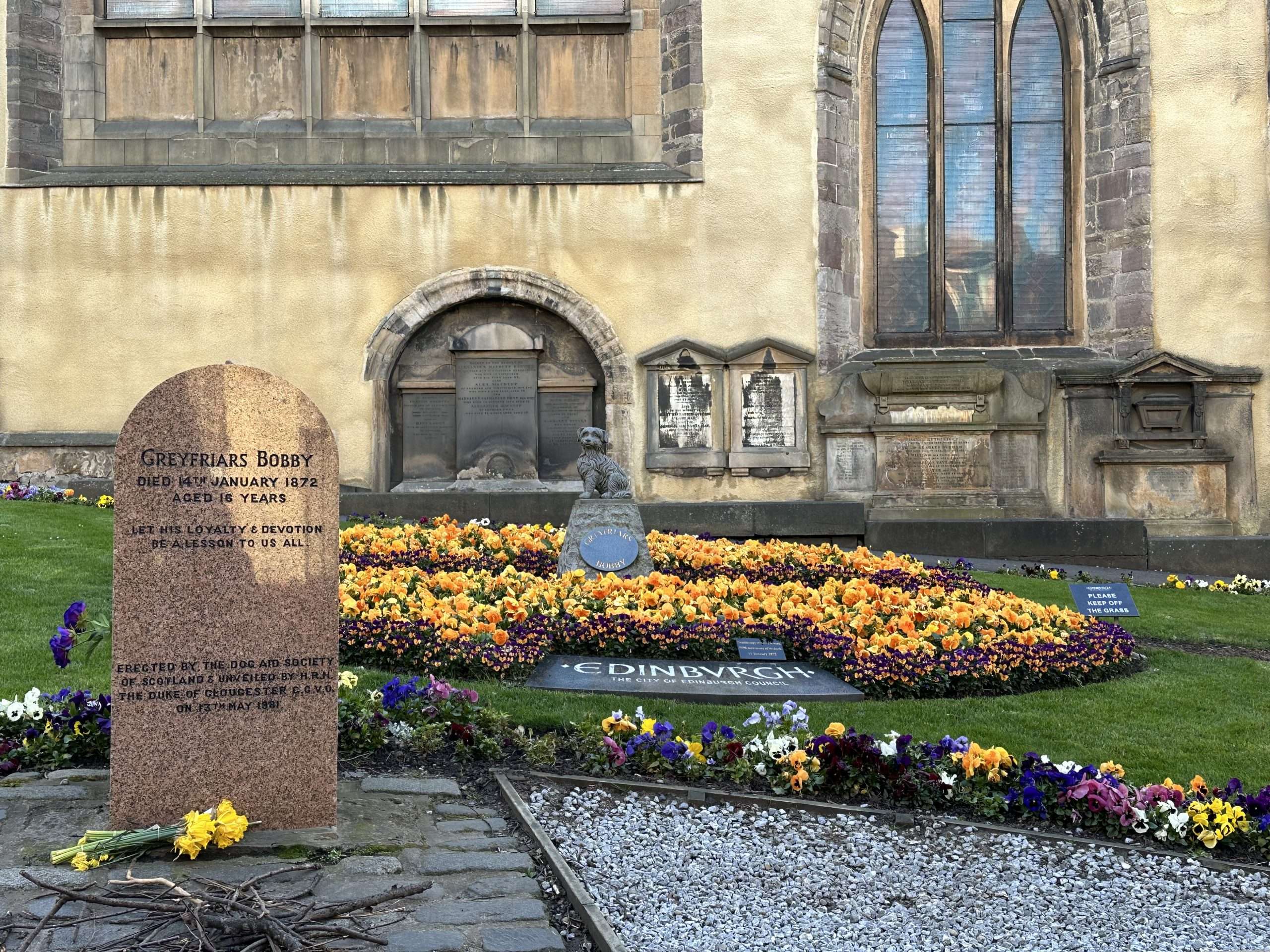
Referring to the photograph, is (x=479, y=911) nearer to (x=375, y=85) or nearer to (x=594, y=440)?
(x=594, y=440)

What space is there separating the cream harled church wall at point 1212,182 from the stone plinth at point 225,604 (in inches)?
544

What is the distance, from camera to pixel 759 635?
7.81m

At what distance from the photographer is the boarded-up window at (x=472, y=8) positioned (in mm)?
15562

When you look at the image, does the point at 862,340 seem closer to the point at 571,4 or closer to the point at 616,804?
the point at 571,4

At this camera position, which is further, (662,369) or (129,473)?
(662,369)

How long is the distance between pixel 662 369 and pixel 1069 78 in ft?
23.8

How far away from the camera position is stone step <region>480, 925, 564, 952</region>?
3.20 metres

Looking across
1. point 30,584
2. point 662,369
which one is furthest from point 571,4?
point 30,584

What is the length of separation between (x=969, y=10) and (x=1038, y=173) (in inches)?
101

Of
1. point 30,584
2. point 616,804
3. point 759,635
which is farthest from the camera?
point 30,584

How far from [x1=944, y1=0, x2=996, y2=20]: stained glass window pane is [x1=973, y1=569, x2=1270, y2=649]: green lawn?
854 centimetres

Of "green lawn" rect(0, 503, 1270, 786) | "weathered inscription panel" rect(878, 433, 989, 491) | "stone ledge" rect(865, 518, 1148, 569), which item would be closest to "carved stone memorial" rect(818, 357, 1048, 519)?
"weathered inscription panel" rect(878, 433, 989, 491)

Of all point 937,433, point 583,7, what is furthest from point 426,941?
point 583,7

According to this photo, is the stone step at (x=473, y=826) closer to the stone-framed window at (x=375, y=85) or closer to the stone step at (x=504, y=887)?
the stone step at (x=504, y=887)
